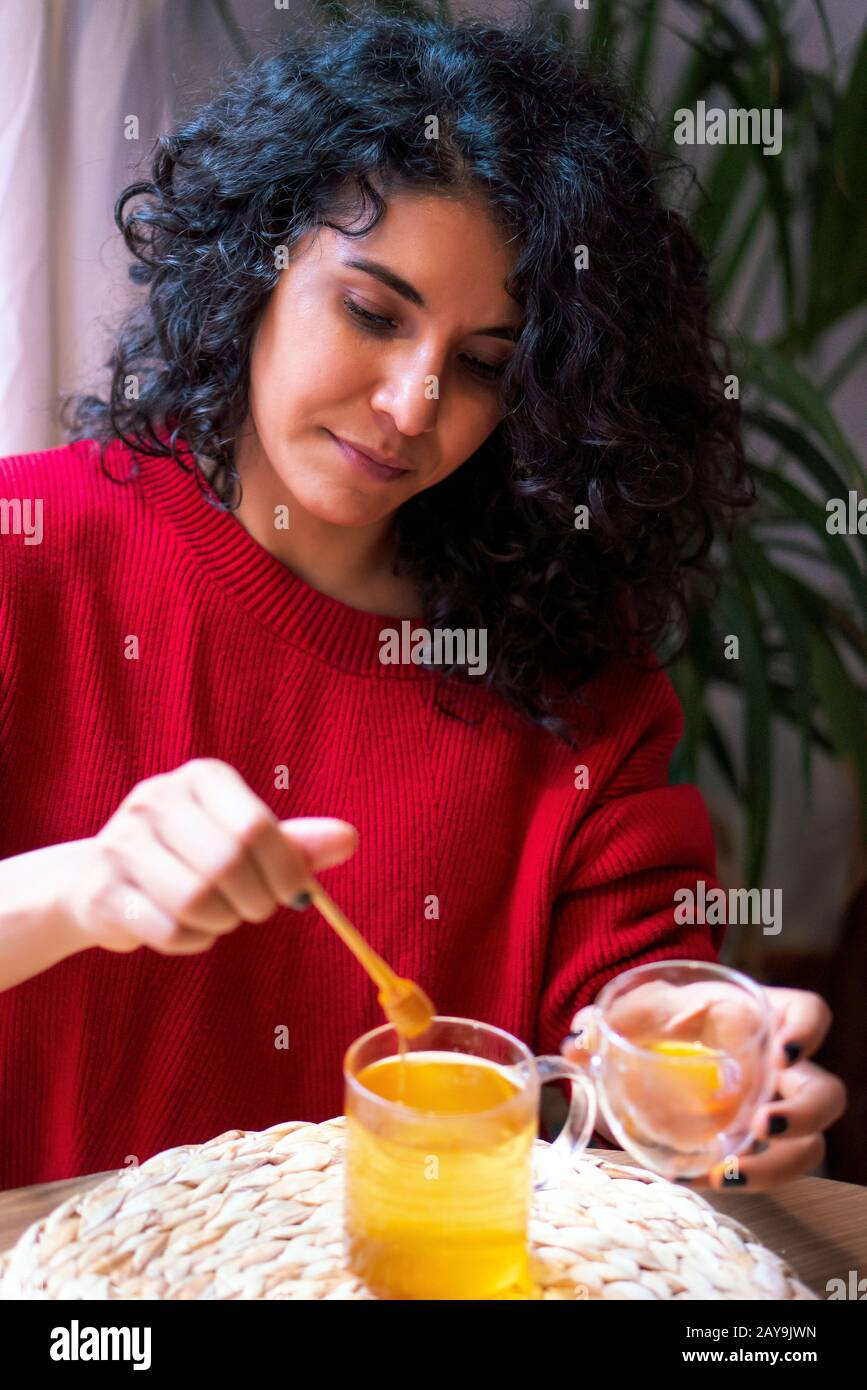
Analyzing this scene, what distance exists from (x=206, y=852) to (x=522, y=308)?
581 mm

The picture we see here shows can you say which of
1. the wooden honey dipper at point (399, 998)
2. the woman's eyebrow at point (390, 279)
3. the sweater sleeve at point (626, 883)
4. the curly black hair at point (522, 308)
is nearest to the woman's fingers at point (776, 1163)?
the wooden honey dipper at point (399, 998)

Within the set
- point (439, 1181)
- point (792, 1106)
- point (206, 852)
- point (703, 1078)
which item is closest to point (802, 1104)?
point (792, 1106)

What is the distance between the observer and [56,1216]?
78 cm

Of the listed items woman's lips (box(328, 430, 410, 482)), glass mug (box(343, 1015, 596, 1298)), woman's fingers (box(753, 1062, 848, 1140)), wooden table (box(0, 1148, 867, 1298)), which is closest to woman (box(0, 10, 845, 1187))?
woman's lips (box(328, 430, 410, 482))

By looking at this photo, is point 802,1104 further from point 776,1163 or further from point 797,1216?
point 797,1216

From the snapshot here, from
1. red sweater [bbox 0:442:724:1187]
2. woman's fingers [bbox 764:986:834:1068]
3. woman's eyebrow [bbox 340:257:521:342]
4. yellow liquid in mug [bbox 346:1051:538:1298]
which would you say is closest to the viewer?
yellow liquid in mug [bbox 346:1051:538:1298]

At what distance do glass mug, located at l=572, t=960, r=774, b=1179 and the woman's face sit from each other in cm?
47

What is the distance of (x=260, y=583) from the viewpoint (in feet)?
3.93

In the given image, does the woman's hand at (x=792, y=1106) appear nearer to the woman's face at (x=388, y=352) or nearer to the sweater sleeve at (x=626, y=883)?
the sweater sleeve at (x=626, y=883)

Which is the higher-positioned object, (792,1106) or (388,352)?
(388,352)

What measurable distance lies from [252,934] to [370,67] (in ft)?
2.32

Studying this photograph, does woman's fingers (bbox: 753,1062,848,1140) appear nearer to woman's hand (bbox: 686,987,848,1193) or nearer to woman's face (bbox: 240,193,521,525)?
woman's hand (bbox: 686,987,848,1193)

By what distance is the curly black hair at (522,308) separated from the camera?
1062 millimetres

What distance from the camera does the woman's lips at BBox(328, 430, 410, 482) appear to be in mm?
1050
